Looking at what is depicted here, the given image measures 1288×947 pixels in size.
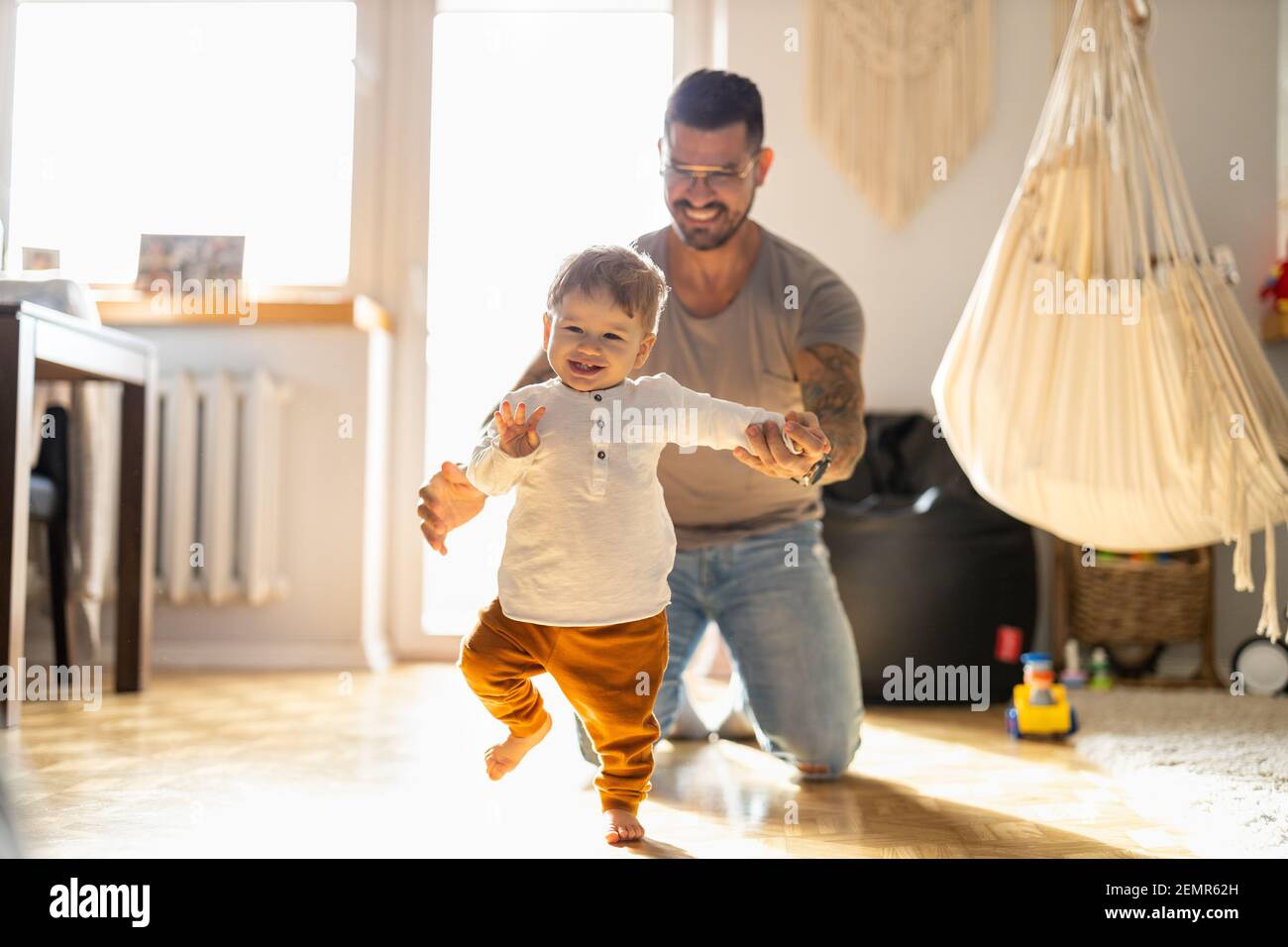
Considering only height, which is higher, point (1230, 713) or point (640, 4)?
point (640, 4)

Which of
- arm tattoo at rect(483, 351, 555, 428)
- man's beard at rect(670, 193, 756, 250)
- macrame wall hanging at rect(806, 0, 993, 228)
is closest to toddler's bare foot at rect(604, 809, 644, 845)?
arm tattoo at rect(483, 351, 555, 428)

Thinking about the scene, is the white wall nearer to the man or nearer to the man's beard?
the man

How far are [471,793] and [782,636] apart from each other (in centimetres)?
45

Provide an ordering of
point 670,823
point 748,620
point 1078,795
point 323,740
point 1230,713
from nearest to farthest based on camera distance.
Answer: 1. point 670,823
2. point 1078,795
3. point 748,620
4. point 323,740
5. point 1230,713

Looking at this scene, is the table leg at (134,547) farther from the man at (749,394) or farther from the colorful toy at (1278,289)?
the colorful toy at (1278,289)

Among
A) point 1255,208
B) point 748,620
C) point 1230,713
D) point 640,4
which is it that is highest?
point 640,4

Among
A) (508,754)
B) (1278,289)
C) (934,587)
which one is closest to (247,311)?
(934,587)

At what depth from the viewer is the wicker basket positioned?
248cm

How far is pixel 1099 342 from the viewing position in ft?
5.80

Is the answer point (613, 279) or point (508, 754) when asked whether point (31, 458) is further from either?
point (613, 279)
